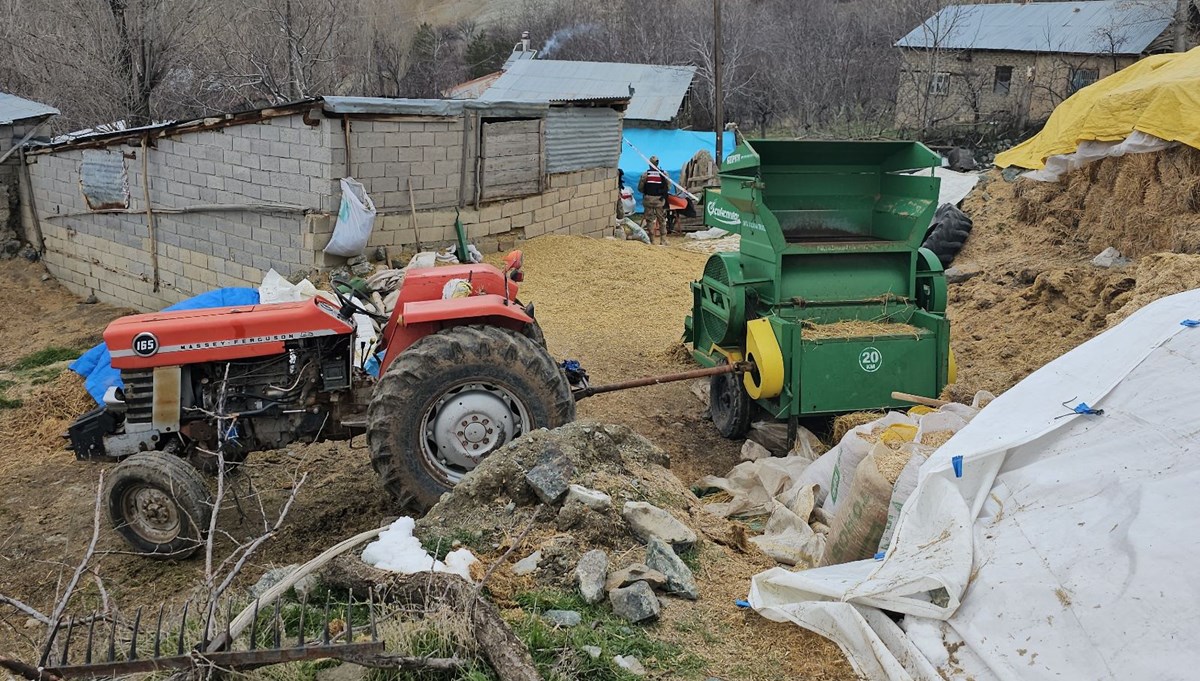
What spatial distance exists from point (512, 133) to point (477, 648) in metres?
10.2

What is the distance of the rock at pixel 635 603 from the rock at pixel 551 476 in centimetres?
78

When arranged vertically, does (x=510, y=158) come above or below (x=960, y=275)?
above

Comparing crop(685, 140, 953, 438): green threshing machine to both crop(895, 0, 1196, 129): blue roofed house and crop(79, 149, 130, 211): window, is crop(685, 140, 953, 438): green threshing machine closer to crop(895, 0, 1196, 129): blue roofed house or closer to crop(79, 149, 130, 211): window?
crop(79, 149, 130, 211): window

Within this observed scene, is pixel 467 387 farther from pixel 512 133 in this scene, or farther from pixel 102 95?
pixel 102 95

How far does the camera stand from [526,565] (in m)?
3.87

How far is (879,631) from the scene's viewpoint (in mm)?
3182

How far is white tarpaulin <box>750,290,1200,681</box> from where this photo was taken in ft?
9.18

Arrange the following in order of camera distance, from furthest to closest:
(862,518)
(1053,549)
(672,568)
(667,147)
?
(667,147)
(862,518)
(672,568)
(1053,549)

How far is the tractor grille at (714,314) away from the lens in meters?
6.95

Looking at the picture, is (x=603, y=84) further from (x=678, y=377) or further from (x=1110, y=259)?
(x=678, y=377)

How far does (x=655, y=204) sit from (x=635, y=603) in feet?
44.9

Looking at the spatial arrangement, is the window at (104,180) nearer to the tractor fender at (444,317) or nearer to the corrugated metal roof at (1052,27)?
the tractor fender at (444,317)

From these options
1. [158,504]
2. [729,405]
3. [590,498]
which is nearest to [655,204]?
[729,405]

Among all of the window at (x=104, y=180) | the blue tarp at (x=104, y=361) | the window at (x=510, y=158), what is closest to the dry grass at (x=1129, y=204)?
the window at (x=510, y=158)
